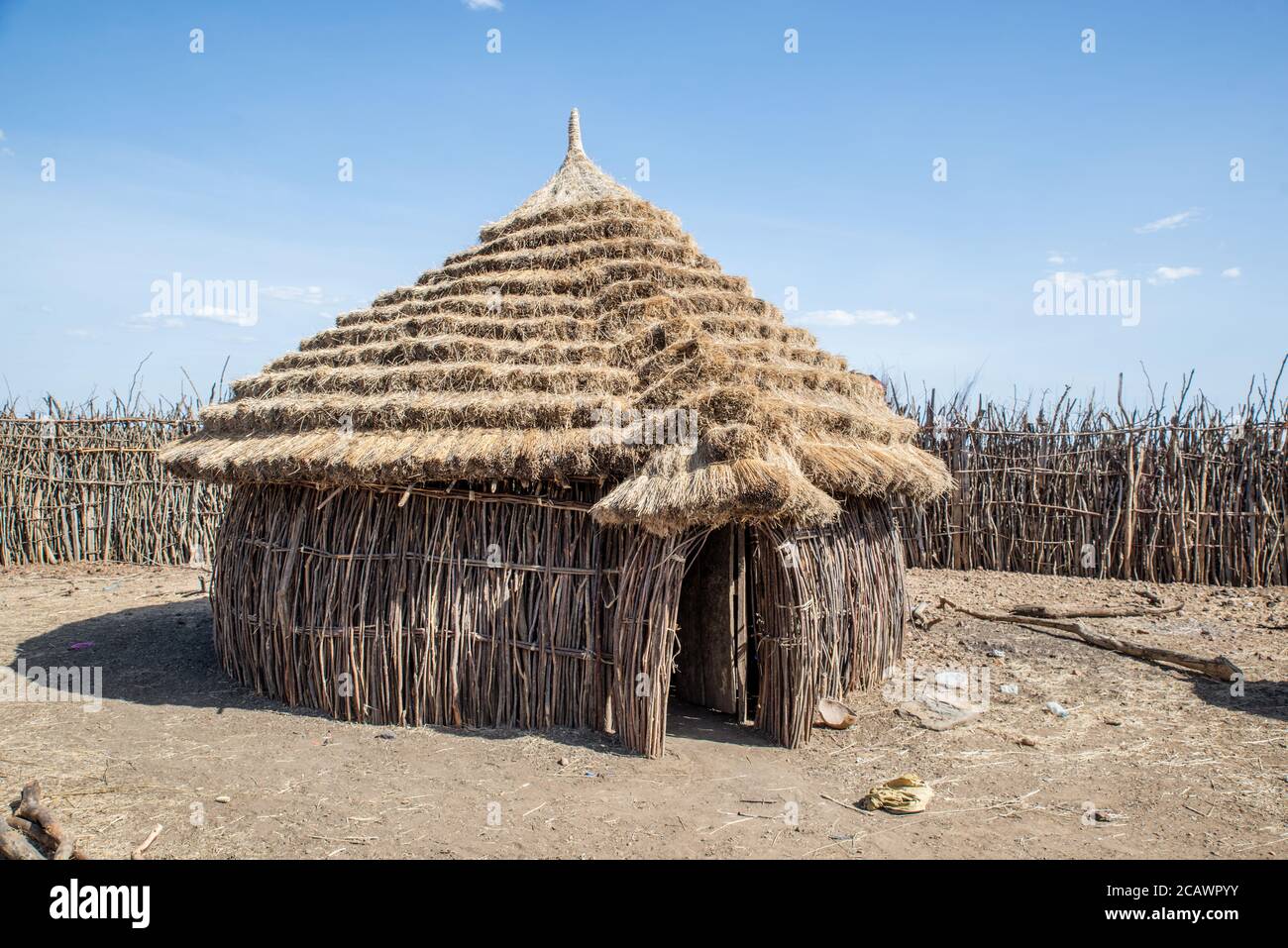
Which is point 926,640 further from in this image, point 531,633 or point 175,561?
point 175,561

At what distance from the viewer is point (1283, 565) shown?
38.7ft

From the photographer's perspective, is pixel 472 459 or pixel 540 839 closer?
pixel 540 839

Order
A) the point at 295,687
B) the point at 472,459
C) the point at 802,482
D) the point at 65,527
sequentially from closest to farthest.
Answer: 1. the point at 802,482
2. the point at 472,459
3. the point at 295,687
4. the point at 65,527

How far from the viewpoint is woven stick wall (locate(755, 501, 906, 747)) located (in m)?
6.08

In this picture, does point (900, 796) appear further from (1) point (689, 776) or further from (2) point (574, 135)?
(2) point (574, 135)

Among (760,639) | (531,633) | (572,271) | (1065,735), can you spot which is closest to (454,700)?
(531,633)

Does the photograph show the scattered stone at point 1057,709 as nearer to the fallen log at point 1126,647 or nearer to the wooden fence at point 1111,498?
the fallen log at point 1126,647

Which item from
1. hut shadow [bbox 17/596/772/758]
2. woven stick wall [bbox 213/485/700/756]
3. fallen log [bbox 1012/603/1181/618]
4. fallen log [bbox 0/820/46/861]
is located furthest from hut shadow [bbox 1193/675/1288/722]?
fallen log [bbox 0/820/46/861]

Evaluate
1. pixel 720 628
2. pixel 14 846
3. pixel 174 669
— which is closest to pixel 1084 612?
pixel 720 628

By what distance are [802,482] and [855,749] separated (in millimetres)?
2037

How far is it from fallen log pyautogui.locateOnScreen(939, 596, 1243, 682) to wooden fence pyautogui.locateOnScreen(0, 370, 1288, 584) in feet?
11.1

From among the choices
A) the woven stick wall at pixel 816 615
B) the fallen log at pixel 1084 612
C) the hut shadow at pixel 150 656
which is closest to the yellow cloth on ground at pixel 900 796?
the woven stick wall at pixel 816 615

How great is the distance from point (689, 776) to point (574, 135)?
6.82m
